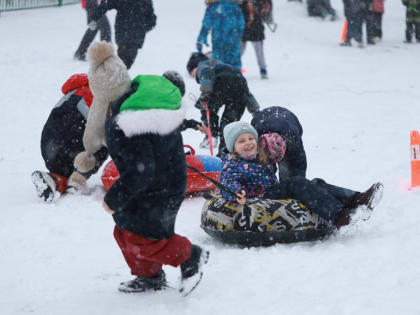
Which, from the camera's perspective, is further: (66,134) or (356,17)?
(356,17)

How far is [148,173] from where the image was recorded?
10.4 ft

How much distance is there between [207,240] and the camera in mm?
4723

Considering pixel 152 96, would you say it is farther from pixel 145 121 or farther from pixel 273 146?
pixel 273 146

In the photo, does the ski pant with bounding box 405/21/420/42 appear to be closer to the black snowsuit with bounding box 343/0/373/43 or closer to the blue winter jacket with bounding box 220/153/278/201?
the black snowsuit with bounding box 343/0/373/43

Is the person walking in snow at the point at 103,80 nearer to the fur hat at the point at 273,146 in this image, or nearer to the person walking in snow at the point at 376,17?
the fur hat at the point at 273,146

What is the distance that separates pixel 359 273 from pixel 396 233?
832 mm

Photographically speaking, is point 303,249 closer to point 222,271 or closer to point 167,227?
point 222,271

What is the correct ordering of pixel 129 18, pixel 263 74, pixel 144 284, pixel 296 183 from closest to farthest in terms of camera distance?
pixel 144 284, pixel 296 183, pixel 129 18, pixel 263 74

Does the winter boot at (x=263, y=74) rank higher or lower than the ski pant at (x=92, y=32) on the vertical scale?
lower

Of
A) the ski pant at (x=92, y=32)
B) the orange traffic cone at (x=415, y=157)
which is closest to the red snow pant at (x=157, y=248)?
the orange traffic cone at (x=415, y=157)

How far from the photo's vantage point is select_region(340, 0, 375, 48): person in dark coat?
15281 mm

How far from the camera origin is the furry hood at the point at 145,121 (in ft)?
10.3

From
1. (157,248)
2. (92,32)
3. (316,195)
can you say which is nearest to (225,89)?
(316,195)

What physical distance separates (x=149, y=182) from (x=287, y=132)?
218 cm
